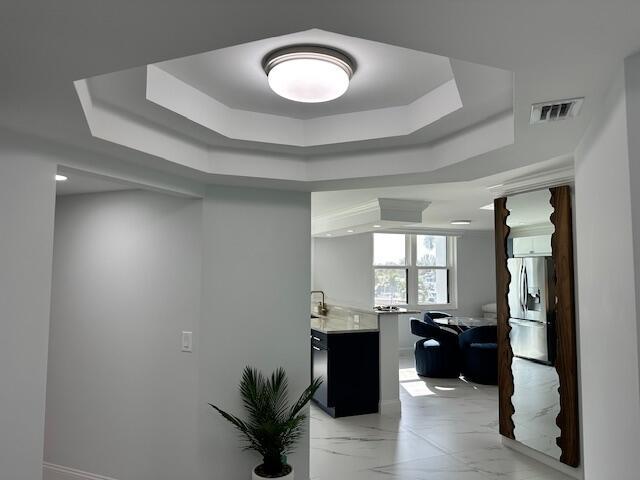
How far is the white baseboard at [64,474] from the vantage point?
9.98 ft

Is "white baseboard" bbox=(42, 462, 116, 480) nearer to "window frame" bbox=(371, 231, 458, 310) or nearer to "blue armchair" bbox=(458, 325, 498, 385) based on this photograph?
"blue armchair" bbox=(458, 325, 498, 385)

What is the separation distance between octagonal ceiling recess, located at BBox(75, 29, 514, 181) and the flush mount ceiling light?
0.04 m

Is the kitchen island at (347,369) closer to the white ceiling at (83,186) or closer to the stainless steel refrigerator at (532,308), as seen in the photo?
the stainless steel refrigerator at (532,308)

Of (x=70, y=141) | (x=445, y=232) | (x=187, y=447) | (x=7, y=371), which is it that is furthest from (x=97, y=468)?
(x=445, y=232)

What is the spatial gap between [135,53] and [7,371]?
1485 mm

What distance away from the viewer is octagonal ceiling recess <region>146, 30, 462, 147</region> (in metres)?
1.67

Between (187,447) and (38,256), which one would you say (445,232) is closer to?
(187,447)

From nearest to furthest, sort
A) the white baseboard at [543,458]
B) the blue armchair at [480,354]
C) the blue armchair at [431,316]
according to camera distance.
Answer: the white baseboard at [543,458] → the blue armchair at [480,354] → the blue armchair at [431,316]

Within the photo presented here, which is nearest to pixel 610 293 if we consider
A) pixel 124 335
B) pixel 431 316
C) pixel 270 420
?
pixel 270 420

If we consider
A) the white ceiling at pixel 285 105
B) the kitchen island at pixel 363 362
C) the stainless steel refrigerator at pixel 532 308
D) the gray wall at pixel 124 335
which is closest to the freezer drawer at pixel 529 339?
the stainless steel refrigerator at pixel 532 308

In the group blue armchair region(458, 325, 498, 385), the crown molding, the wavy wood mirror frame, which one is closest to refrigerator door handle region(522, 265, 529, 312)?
the wavy wood mirror frame

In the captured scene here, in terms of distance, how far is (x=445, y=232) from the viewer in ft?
26.6

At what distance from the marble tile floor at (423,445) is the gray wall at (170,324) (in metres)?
0.69

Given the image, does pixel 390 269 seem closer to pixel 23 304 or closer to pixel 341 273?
pixel 341 273
